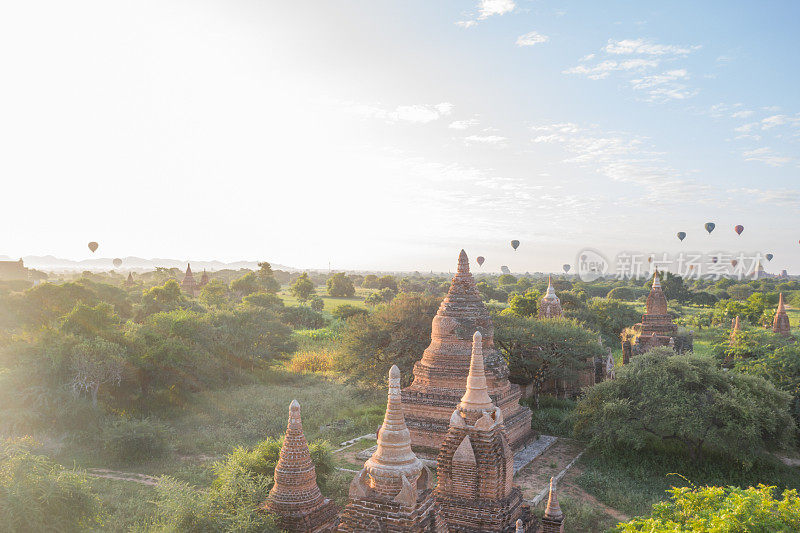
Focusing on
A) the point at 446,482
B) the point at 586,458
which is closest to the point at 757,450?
the point at 586,458

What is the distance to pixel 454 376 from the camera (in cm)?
1983

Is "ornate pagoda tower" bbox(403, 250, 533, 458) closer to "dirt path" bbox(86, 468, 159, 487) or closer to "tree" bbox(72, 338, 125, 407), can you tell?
"dirt path" bbox(86, 468, 159, 487)

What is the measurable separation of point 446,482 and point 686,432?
40.4 feet

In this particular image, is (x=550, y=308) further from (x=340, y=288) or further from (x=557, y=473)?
(x=340, y=288)

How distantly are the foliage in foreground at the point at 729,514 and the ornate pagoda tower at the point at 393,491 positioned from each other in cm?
350

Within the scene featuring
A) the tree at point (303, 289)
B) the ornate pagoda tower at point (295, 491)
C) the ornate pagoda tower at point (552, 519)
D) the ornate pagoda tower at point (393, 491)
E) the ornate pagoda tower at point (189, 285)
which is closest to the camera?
the ornate pagoda tower at point (393, 491)

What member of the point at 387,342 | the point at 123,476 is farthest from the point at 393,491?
the point at 387,342

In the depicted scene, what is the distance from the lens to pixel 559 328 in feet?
93.4

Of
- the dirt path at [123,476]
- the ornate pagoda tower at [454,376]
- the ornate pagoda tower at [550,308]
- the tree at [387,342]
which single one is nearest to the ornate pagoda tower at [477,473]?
the ornate pagoda tower at [454,376]

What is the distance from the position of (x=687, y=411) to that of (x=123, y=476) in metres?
20.6

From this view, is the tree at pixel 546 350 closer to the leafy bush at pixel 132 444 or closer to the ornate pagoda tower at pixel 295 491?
the leafy bush at pixel 132 444

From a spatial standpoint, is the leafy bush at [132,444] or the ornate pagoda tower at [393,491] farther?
the leafy bush at [132,444]

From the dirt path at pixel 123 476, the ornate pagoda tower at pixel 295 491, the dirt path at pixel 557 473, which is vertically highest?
the ornate pagoda tower at pixel 295 491

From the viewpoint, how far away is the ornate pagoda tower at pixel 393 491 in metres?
8.22
